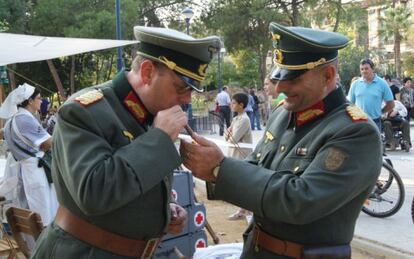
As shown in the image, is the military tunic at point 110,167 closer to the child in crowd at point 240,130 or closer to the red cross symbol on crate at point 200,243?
the red cross symbol on crate at point 200,243

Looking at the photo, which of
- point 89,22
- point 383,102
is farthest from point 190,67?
point 89,22

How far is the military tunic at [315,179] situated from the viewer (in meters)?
1.92

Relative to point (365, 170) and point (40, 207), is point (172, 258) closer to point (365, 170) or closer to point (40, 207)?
point (40, 207)

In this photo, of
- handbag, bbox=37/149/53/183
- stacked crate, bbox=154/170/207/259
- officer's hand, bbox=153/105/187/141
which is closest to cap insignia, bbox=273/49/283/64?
officer's hand, bbox=153/105/187/141

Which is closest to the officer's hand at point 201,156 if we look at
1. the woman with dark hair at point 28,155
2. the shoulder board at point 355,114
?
the shoulder board at point 355,114

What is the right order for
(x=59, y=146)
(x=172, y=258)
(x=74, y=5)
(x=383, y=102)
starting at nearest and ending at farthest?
1. (x=59, y=146)
2. (x=172, y=258)
3. (x=383, y=102)
4. (x=74, y=5)

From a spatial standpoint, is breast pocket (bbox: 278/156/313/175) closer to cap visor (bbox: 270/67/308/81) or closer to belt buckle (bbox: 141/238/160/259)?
cap visor (bbox: 270/67/308/81)

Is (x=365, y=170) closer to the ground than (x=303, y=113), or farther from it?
closer to the ground

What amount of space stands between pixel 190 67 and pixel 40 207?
4.08 metres

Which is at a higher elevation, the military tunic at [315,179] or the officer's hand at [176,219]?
the military tunic at [315,179]

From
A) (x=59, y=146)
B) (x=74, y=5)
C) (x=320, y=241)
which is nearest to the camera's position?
(x=59, y=146)

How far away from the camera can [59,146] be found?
186cm

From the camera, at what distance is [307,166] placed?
2.05m

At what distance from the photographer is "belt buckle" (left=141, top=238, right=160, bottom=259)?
79.4 inches
